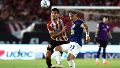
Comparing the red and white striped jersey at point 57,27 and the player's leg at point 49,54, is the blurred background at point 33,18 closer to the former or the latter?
the red and white striped jersey at point 57,27

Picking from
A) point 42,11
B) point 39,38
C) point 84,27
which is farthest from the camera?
point 42,11

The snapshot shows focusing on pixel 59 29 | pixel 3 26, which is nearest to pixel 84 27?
pixel 59 29

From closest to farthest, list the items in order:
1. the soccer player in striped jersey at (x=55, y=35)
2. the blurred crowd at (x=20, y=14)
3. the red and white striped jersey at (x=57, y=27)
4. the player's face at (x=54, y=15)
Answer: the player's face at (x=54, y=15) < the soccer player in striped jersey at (x=55, y=35) < the red and white striped jersey at (x=57, y=27) < the blurred crowd at (x=20, y=14)

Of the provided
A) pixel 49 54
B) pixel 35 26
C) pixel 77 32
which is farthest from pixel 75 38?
pixel 35 26

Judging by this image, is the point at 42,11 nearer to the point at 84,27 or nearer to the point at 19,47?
the point at 19,47

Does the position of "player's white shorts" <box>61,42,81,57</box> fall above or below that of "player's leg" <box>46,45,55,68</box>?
above

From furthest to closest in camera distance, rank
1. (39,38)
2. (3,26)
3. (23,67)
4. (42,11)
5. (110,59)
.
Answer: (42,11), (3,26), (39,38), (110,59), (23,67)

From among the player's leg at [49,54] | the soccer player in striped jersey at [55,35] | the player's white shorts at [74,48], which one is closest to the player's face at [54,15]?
the soccer player in striped jersey at [55,35]

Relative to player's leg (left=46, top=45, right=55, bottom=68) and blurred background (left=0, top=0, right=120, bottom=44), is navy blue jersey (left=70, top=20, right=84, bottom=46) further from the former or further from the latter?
blurred background (left=0, top=0, right=120, bottom=44)

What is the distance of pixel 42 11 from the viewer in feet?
98.9

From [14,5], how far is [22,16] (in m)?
1.76

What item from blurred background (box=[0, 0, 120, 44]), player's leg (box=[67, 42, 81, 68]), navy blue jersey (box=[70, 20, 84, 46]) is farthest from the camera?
blurred background (box=[0, 0, 120, 44])

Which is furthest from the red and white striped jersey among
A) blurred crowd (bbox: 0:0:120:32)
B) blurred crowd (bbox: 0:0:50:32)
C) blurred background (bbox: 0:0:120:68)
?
blurred crowd (bbox: 0:0:120:32)

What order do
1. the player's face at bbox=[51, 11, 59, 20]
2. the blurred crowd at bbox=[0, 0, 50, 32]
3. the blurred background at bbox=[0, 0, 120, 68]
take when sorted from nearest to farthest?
the player's face at bbox=[51, 11, 59, 20], the blurred background at bbox=[0, 0, 120, 68], the blurred crowd at bbox=[0, 0, 50, 32]
